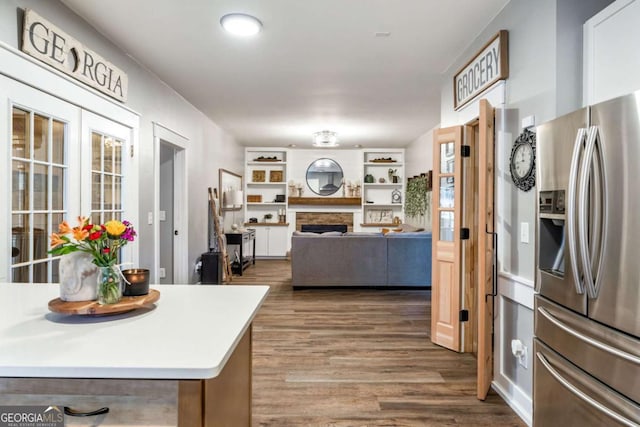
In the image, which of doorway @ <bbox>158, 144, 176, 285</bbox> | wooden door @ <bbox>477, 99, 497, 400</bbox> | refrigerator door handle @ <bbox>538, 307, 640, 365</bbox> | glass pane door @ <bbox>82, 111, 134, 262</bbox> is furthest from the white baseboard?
doorway @ <bbox>158, 144, 176, 285</bbox>

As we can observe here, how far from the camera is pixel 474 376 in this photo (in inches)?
107

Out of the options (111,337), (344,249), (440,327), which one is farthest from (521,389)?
(344,249)

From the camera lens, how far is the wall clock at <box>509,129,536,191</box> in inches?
82.8

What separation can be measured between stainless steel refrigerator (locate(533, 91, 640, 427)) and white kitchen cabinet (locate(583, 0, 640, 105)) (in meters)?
0.42

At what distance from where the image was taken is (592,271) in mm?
1329

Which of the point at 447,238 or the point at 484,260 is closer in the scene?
the point at 484,260

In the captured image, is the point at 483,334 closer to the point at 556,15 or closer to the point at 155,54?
the point at 556,15

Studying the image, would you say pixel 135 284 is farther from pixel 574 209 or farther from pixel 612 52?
pixel 612 52

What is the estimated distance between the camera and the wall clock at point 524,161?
2.10 metres

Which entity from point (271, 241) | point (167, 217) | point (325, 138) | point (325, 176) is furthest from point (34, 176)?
point (325, 176)

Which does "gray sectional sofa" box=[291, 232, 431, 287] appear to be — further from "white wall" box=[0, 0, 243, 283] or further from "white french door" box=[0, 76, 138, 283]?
"white french door" box=[0, 76, 138, 283]

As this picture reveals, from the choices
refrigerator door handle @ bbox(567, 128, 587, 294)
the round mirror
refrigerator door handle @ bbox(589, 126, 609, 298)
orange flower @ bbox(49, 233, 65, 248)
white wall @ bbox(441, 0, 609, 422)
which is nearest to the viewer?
orange flower @ bbox(49, 233, 65, 248)

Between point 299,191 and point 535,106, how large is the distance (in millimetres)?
6779

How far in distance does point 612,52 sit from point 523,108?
54cm
